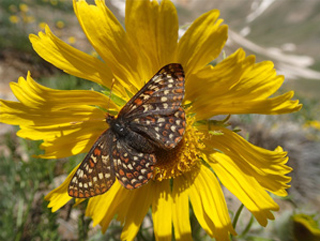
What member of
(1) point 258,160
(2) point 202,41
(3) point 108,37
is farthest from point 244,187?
(3) point 108,37

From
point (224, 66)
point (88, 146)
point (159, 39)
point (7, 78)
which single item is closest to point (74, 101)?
point (88, 146)

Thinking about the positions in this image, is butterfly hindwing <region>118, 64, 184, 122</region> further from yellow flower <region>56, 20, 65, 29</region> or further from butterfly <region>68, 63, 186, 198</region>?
yellow flower <region>56, 20, 65, 29</region>

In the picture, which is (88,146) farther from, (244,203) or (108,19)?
(244,203)

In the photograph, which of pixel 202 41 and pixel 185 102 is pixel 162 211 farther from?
pixel 202 41

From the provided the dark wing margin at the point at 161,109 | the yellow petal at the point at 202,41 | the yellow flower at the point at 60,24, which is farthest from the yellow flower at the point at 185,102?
the yellow flower at the point at 60,24

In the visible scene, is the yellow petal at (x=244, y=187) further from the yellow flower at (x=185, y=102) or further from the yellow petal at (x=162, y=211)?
the yellow petal at (x=162, y=211)

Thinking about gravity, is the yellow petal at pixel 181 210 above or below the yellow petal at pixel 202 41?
below

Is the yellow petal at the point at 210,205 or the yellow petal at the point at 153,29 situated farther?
the yellow petal at the point at 210,205
